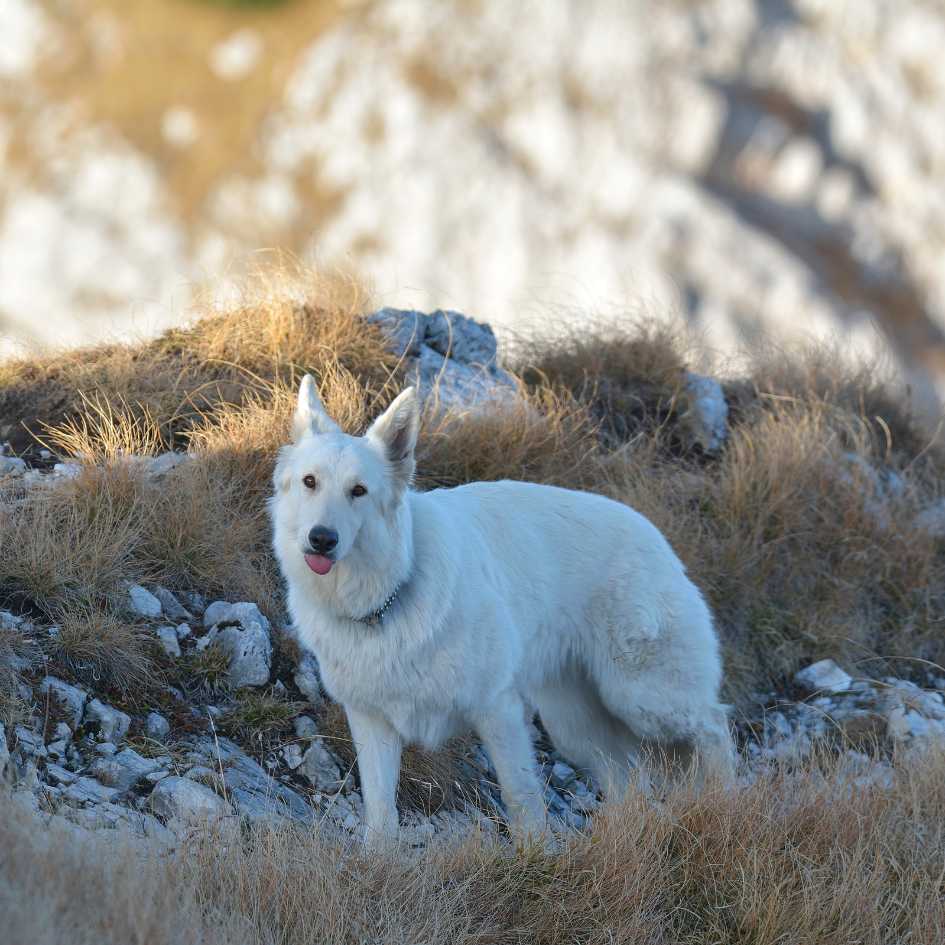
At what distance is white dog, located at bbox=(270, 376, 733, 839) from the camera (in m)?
4.29

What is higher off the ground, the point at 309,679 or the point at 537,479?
the point at 537,479

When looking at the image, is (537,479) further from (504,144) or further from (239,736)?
(504,144)

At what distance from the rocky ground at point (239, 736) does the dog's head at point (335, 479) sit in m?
0.95

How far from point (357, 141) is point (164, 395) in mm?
29936

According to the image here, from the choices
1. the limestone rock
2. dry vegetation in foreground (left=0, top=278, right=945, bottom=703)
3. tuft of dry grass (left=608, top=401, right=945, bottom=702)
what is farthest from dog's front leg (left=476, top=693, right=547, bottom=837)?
tuft of dry grass (left=608, top=401, right=945, bottom=702)

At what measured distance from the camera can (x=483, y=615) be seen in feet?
14.6

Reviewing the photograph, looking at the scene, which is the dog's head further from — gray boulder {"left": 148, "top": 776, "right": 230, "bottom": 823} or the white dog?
gray boulder {"left": 148, "top": 776, "right": 230, "bottom": 823}

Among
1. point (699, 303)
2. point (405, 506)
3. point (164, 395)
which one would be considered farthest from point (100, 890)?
point (699, 303)

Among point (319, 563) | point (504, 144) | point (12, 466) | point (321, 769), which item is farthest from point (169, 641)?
point (504, 144)

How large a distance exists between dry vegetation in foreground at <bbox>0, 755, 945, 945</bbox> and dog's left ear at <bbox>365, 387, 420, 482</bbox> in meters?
1.32

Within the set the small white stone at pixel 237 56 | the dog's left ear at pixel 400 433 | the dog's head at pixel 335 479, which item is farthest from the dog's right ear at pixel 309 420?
the small white stone at pixel 237 56

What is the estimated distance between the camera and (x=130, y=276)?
1187 inches

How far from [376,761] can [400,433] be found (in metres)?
1.21

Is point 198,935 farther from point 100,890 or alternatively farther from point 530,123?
point 530,123
